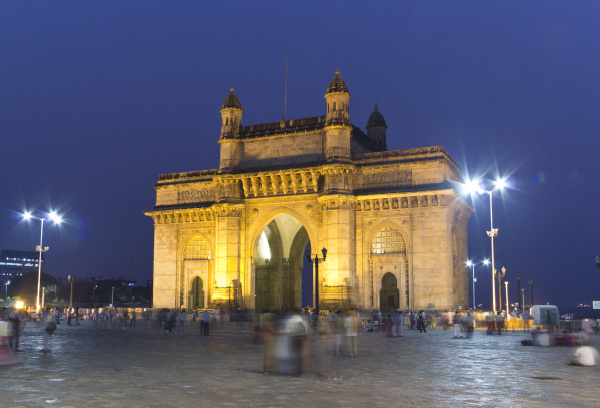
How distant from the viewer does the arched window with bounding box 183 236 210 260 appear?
47781 mm

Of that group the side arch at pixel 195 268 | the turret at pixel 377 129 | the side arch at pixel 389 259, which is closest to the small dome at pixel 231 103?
the side arch at pixel 195 268

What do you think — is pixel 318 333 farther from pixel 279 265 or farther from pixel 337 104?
pixel 279 265

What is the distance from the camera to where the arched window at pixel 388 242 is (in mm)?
40688

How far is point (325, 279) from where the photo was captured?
40719 millimetres

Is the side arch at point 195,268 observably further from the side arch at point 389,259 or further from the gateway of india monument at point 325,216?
the side arch at point 389,259

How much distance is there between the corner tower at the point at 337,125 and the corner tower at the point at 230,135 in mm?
7475

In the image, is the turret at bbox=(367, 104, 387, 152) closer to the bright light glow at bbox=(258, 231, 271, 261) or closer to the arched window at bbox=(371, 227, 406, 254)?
the bright light glow at bbox=(258, 231, 271, 261)

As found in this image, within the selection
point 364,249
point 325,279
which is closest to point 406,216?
point 364,249

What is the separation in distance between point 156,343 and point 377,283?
63.7ft

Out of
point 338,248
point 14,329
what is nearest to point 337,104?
point 338,248

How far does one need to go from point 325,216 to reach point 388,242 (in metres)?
4.54

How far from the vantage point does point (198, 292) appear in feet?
162

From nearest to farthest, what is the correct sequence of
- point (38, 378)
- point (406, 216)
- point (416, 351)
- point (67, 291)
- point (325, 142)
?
point (38, 378) → point (416, 351) → point (406, 216) → point (325, 142) → point (67, 291)

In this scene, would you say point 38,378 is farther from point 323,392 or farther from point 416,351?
point 416,351
